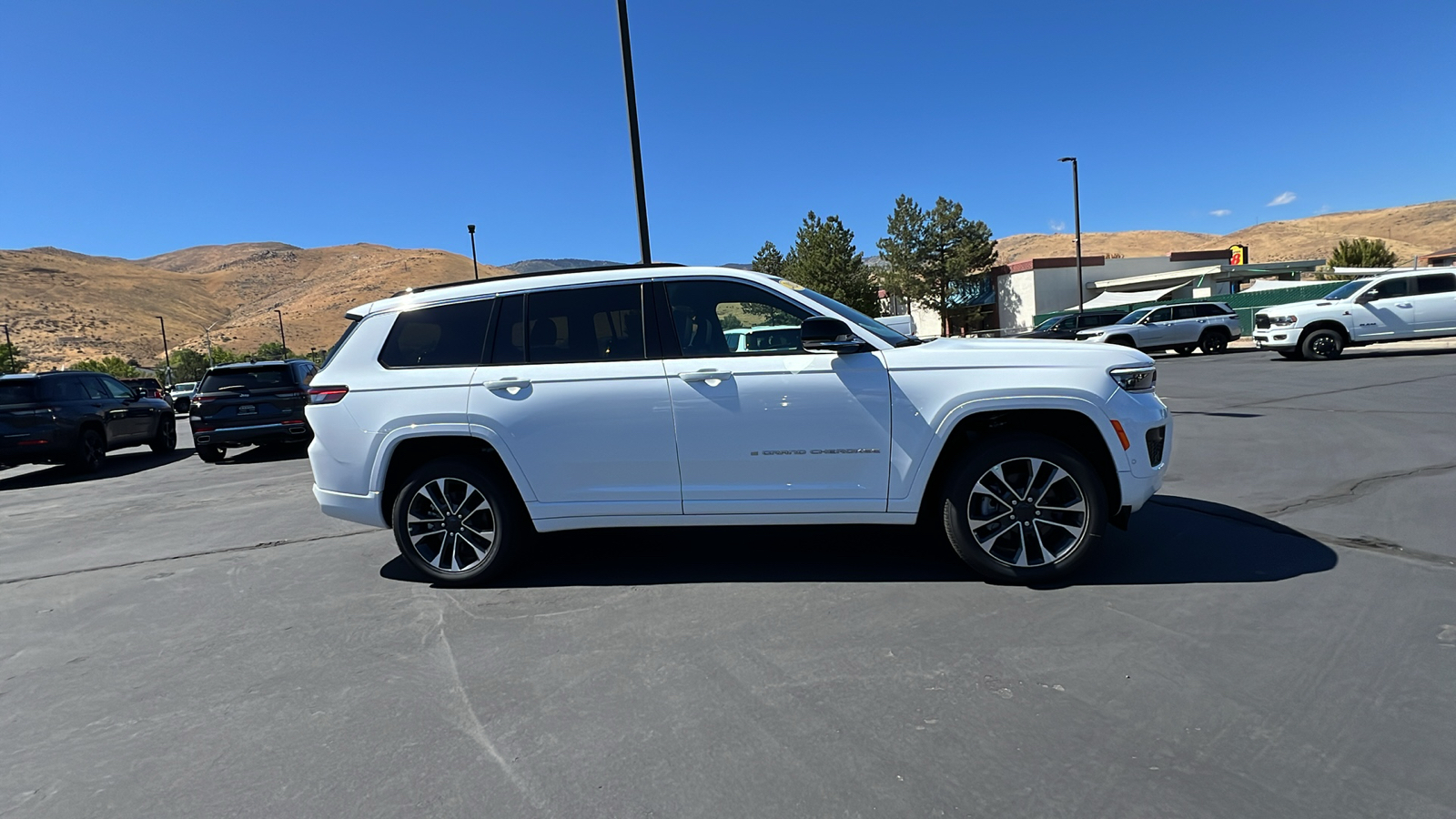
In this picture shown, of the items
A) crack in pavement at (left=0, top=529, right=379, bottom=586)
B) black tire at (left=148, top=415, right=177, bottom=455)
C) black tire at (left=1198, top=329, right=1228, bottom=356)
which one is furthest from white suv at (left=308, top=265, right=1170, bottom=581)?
black tire at (left=1198, top=329, right=1228, bottom=356)

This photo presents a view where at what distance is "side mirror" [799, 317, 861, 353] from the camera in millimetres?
3941

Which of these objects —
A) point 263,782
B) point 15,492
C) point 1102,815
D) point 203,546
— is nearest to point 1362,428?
point 1102,815

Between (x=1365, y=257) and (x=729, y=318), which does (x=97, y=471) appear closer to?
(x=729, y=318)

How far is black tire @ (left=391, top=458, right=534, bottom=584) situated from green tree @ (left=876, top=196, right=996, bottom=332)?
54590 mm

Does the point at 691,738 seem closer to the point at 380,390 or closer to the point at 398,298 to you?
the point at 380,390

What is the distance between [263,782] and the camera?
2.69 meters

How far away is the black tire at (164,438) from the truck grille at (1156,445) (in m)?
17.0

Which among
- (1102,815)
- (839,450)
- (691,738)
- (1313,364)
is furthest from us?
(1313,364)

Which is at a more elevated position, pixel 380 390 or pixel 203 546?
pixel 380 390

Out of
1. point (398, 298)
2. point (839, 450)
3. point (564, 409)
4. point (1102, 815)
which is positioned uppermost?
point (398, 298)

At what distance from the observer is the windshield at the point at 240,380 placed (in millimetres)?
12094

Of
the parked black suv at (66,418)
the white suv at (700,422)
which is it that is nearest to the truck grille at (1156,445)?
the white suv at (700,422)

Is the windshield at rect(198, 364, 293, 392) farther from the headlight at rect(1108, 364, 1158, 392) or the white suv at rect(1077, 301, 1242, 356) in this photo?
the white suv at rect(1077, 301, 1242, 356)

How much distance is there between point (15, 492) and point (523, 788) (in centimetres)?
1252
